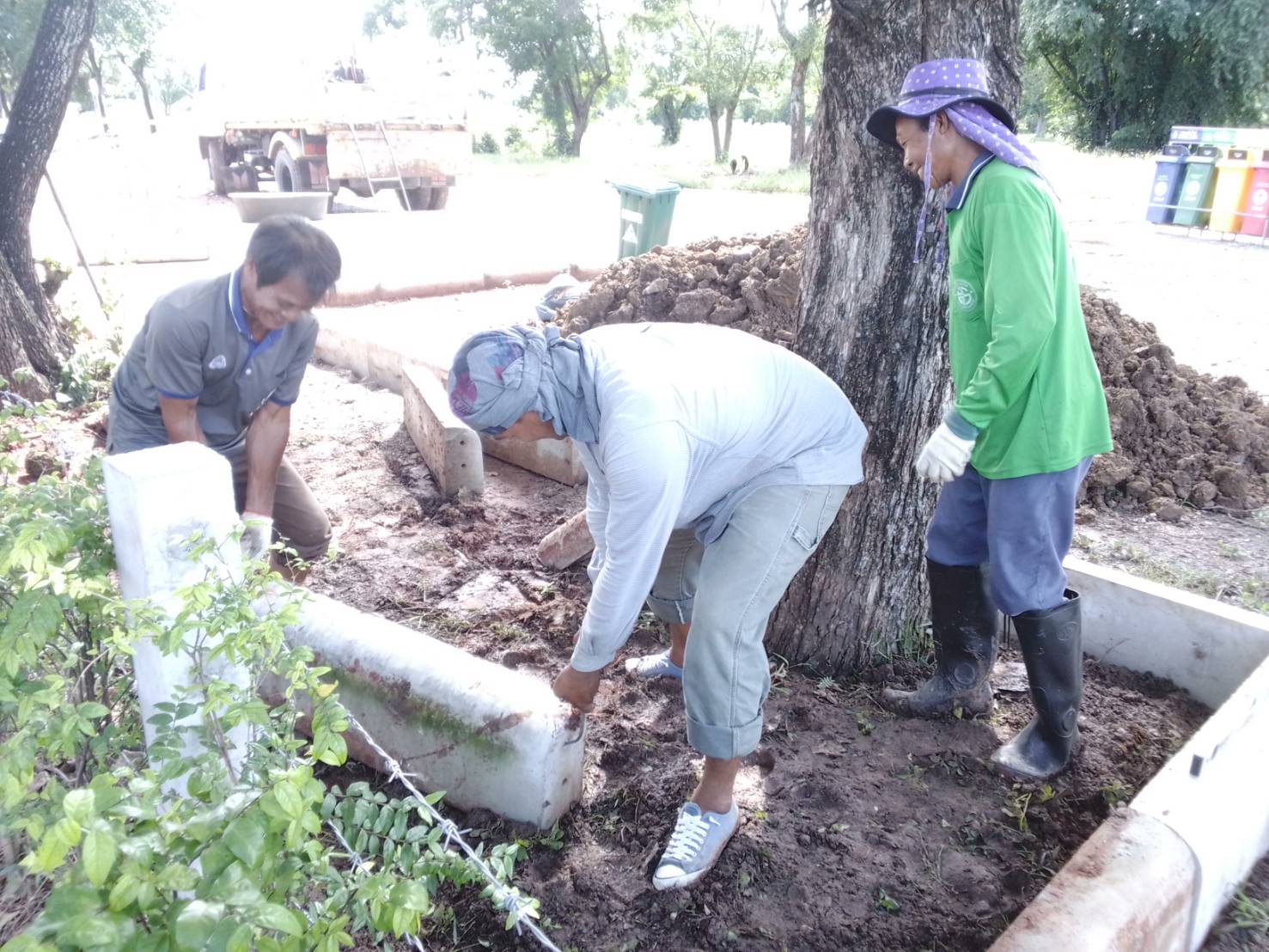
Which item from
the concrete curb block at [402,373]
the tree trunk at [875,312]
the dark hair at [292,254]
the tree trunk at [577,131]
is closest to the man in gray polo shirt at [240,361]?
the dark hair at [292,254]

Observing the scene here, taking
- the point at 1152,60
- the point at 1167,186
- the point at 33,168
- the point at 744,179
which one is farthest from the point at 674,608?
the point at 1152,60

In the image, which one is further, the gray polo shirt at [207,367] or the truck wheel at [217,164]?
the truck wheel at [217,164]

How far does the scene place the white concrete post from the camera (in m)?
1.45

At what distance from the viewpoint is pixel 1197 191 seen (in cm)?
1409

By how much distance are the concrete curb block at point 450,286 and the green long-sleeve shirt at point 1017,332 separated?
6563 millimetres

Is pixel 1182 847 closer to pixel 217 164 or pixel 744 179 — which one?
pixel 217 164

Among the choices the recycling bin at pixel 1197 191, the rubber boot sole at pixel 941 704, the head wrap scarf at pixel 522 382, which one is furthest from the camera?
the recycling bin at pixel 1197 191

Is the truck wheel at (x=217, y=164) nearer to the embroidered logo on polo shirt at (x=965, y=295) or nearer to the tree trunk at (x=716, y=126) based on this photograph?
the tree trunk at (x=716, y=126)

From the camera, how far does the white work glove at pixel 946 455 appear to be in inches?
96.3

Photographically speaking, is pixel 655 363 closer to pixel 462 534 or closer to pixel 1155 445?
pixel 462 534

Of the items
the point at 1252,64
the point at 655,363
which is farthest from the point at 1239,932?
the point at 1252,64

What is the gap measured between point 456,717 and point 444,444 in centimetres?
213

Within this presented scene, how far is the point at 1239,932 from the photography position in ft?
7.29

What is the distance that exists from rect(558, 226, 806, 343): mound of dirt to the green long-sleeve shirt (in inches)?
Result: 106
